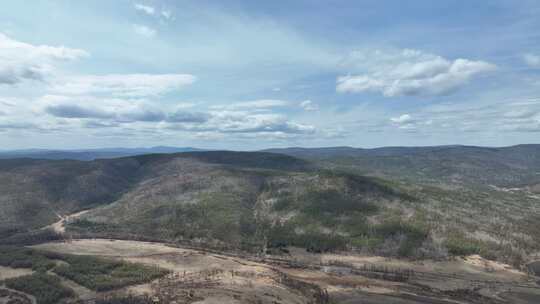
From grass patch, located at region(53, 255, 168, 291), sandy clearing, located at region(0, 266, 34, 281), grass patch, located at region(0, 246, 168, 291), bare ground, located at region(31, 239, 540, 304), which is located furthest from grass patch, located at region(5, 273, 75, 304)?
bare ground, located at region(31, 239, 540, 304)

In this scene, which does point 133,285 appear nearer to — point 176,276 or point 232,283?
point 176,276

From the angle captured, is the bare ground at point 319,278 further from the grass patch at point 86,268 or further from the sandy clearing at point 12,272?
the sandy clearing at point 12,272

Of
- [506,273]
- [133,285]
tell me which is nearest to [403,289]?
[506,273]

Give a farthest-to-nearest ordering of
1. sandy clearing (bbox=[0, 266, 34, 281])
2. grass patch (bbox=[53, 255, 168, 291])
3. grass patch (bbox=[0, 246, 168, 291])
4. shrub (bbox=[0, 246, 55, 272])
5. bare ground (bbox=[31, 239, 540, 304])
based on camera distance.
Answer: shrub (bbox=[0, 246, 55, 272]) → sandy clearing (bbox=[0, 266, 34, 281]) → grass patch (bbox=[0, 246, 168, 291]) → grass patch (bbox=[53, 255, 168, 291]) → bare ground (bbox=[31, 239, 540, 304])

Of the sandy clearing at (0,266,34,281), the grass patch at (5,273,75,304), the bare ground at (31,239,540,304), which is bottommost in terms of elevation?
the bare ground at (31,239,540,304)

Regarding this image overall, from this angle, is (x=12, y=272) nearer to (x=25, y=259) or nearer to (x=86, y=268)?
(x=25, y=259)

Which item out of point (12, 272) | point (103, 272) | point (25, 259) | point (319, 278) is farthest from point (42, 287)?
point (319, 278)

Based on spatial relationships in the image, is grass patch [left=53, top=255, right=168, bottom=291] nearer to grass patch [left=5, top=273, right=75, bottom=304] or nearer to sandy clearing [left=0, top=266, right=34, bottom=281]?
grass patch [left=5, top=273, right=75, bottom=304]
